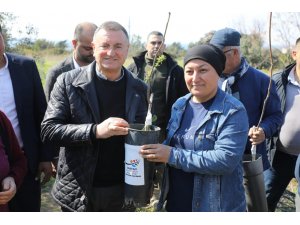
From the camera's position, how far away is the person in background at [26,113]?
273cm

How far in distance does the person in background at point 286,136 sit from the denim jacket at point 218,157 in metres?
1.72

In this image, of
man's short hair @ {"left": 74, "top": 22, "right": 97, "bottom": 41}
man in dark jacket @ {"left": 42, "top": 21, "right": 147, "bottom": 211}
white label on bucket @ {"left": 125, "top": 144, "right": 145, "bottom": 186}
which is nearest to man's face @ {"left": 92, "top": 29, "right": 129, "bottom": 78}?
man in dark jacket @ {"left": 42, "top": 21, "right": 147, "bottom": 211}

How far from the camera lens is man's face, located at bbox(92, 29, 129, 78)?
7.11ft

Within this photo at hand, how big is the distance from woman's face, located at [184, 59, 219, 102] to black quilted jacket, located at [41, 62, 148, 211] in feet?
1.39

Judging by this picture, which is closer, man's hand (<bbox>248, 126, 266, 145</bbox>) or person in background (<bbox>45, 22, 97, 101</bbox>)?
man's hand (<bbox>248, 126, 266, 145</bbox>)

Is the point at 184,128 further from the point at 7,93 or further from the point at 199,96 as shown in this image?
the point at 7,93

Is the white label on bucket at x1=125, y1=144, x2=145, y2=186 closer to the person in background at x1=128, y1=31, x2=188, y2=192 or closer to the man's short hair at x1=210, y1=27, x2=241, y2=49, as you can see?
the man's short hair at x1=210, y1=27, x2=241, y2=49

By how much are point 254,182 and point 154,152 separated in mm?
1227

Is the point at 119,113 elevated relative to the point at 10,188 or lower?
elevated

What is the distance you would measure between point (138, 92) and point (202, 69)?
49 cm

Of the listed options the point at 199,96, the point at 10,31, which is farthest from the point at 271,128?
the point at 10,31

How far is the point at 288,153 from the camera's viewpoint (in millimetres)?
3678

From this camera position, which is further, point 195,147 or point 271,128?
point 271,128

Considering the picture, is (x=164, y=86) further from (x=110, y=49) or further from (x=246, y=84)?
(x=110, y=49)
